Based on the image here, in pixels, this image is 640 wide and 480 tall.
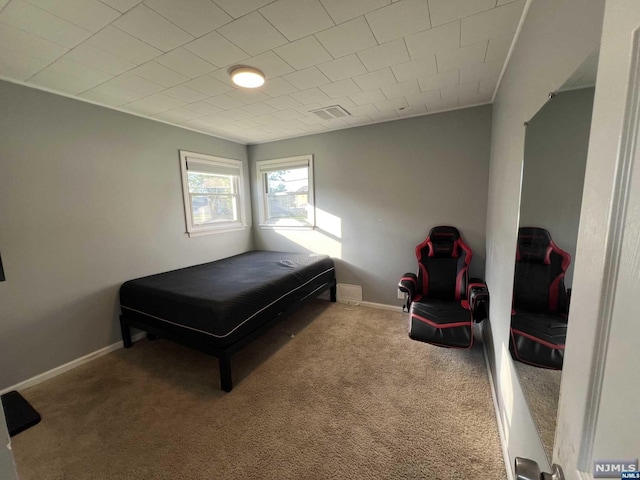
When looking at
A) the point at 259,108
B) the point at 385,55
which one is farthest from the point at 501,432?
the point at 259,108

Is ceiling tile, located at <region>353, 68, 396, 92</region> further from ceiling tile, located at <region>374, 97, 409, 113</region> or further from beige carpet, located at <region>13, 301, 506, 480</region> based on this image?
beige carpet, located at <region>13, 301, 506, 480</region>

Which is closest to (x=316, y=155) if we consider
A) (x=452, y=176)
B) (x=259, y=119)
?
(x=259, y=119)

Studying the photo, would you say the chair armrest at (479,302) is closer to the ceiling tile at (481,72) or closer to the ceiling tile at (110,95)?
the ceiling tile at (481,72)

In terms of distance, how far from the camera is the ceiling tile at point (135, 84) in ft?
6.51

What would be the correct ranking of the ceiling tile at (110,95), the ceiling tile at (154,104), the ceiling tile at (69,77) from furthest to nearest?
1. the ceiling tile at (154,104)
2. the ceiling tile at (110,95)
3. the ceiling tile at (69,77)

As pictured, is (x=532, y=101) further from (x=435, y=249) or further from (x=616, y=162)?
(x=435, y=249)

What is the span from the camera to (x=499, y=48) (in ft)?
5.60

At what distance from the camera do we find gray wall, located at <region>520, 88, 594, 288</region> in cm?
68

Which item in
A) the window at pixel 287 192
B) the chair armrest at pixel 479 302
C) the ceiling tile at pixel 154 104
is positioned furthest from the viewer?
the window at pixel 287 192

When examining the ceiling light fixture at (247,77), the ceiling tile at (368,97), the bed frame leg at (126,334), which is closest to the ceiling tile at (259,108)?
the ceiling light fixture at (247,77)

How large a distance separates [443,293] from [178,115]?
3.59 meters

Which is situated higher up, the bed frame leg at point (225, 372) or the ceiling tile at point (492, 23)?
the ceiling tile at point (492, 23)

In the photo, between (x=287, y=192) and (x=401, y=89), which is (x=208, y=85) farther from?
(x=287, y=192)

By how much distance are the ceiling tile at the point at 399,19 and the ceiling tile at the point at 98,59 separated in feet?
5.59
